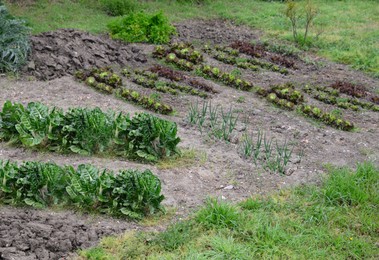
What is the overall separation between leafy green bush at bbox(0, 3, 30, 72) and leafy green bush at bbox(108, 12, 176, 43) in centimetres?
203

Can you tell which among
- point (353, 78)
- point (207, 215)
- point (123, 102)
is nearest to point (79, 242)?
point (207, 215)

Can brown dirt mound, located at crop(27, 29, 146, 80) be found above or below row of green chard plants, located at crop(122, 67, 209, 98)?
above

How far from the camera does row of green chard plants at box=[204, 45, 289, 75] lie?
10133 mm

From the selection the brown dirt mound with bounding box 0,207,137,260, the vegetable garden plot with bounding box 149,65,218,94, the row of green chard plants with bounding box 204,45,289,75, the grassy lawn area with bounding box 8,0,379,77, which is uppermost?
the grassy lawn area with bounding box 8,0,379,77

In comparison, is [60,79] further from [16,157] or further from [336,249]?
[336,249]

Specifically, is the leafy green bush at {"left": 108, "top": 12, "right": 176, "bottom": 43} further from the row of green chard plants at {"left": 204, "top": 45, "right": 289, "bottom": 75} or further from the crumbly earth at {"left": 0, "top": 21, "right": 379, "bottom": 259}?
the row of green chard plants at {"left": 204, "top": 45, "right": 289, "bottom": 75}

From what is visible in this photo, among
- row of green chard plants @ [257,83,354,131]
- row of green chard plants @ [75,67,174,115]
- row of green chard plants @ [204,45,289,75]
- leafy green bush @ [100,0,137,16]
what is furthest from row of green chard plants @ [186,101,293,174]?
leafy green bush @ [100,0,137,16]

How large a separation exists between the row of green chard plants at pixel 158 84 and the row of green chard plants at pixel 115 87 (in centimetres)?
30

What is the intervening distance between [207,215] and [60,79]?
4.26m

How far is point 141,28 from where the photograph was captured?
11.0 metres

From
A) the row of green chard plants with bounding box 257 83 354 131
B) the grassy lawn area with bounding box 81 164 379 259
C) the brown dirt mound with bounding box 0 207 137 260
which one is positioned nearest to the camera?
the brown dirt mound with bounding box 0 207 137 260

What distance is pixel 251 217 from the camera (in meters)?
5.71

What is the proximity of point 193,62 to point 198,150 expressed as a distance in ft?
11.1

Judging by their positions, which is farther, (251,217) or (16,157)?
(16,157)
